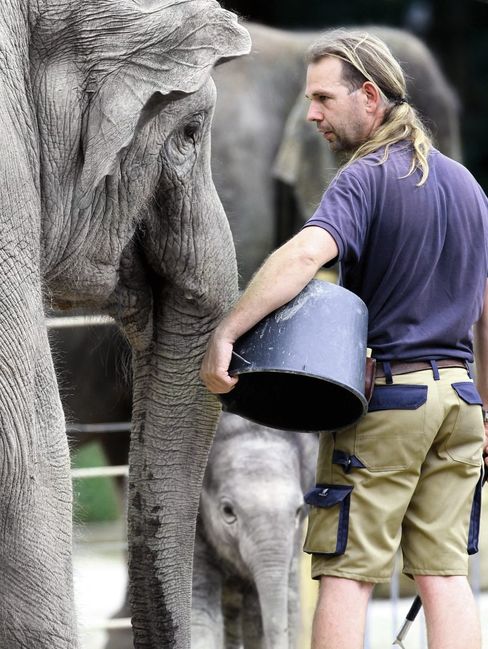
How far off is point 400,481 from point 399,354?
7.5 inches

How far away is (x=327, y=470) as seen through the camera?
2.22 metres

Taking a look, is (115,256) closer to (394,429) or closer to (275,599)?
(394,429)

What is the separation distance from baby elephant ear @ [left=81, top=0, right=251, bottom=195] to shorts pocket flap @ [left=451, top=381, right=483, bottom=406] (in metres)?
0.60

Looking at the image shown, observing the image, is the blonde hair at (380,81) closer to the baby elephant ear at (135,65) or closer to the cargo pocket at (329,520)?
the baby elephant ear at (135,65)

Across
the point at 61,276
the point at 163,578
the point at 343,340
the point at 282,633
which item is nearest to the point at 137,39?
the point at 61,276

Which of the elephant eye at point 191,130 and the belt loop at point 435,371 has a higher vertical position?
the elephant eye at point 191,130

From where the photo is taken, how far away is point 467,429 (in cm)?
223

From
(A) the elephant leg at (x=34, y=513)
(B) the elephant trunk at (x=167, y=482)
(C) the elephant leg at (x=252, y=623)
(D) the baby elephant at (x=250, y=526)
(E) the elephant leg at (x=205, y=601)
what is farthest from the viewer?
(C) the elephant leg at (x=252, y=623)

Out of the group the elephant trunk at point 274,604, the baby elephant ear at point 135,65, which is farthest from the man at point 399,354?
the elephant trunk at point 274,604

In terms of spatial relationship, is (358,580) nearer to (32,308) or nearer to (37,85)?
(32,308)

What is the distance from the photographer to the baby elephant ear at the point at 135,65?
76.8 inches

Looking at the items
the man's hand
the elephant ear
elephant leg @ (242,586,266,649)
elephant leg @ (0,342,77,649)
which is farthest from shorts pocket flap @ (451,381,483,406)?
the elephant ear

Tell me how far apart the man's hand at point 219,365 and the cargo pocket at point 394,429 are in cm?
24

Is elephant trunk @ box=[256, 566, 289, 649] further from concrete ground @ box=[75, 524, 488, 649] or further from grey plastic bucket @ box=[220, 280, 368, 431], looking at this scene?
grey plastic bucket @ box=[220, 280, 368, 431]
